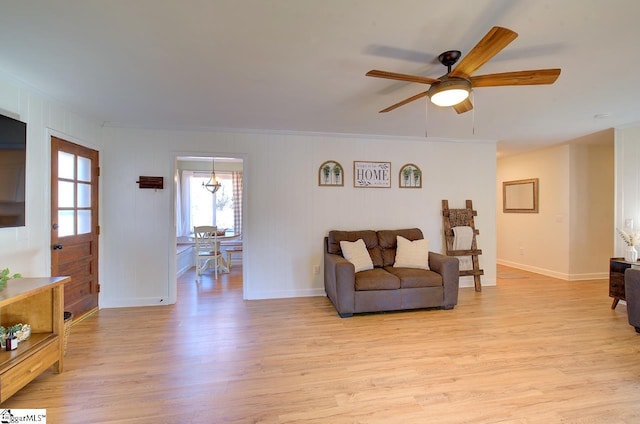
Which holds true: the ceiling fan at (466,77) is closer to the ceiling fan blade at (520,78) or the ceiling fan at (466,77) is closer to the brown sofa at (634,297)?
the ceiling fan blade at (520,78)

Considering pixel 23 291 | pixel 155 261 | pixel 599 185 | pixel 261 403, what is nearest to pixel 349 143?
pixel 155 261

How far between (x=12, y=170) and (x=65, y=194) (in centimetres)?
87

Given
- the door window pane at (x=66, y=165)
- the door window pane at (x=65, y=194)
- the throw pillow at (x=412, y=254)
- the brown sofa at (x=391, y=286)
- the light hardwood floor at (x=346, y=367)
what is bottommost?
the light hardwood floor at (x=346, y=367)

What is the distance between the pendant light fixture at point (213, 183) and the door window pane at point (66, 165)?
3221mm

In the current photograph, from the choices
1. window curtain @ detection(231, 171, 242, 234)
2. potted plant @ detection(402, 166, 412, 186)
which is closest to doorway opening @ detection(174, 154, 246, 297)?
window curtain @ detection(231, 171, 242, 234)

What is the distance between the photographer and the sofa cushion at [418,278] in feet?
11.3

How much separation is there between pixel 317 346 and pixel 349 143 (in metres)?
2.88

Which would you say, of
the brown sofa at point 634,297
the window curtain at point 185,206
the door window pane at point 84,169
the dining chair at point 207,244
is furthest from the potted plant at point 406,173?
the window curtain at point 185,206

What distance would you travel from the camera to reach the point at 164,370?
7.41 ft

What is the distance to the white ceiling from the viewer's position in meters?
1.62

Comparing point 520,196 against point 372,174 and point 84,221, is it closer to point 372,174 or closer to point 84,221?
point 372,174

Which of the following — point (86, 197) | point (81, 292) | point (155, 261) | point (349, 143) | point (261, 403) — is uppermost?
point (349, 143)

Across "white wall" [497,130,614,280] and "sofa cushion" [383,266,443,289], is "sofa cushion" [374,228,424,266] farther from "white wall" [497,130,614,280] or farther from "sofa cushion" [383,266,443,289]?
"white wall" [497,130,614,280]

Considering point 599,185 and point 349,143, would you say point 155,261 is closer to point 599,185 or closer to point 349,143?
point 349,143
